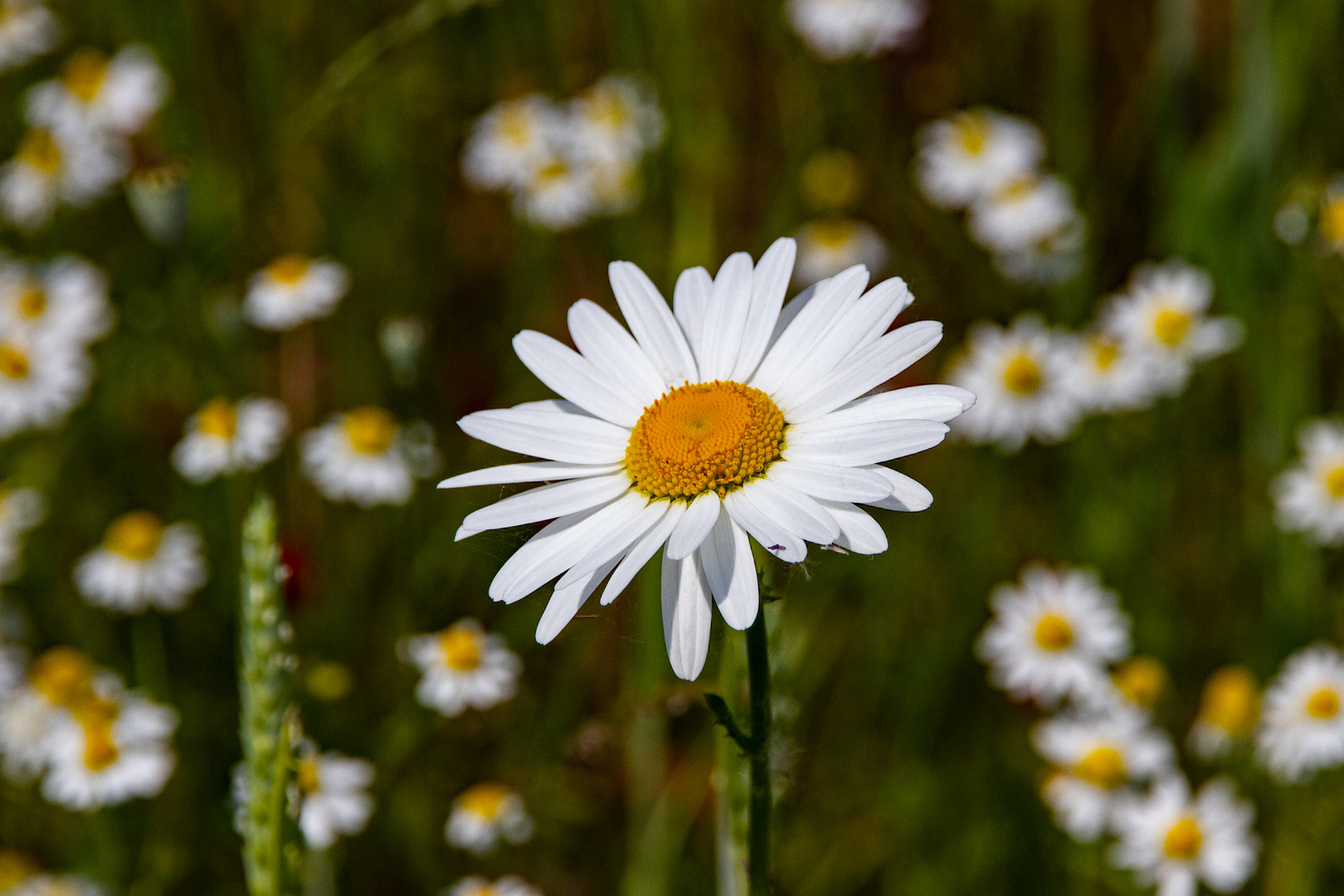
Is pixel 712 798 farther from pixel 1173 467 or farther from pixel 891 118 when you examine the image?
pixel 891 118

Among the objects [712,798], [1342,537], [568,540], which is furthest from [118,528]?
[1342,537]

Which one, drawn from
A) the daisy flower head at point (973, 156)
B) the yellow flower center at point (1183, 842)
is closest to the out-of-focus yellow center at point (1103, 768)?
the yellow flower center at point (1183, 842)

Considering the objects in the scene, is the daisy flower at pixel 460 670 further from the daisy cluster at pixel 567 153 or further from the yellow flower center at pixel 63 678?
the daisy cluster at pixel 567 153

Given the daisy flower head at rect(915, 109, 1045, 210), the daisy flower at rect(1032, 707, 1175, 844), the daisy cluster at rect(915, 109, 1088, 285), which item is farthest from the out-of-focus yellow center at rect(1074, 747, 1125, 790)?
the daisy flower head at rect(915, 109, 1045, 210)

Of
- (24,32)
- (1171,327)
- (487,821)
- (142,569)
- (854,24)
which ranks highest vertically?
(24,32)

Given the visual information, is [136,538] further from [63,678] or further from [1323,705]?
[1323,705]

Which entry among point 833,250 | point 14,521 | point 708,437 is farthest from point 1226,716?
point 14,521

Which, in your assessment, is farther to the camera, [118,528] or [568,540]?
[118,528]

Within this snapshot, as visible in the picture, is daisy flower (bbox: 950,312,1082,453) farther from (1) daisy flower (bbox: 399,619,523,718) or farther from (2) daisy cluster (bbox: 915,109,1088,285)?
(1) daisy flower (bbox: 399,619,523,718)
